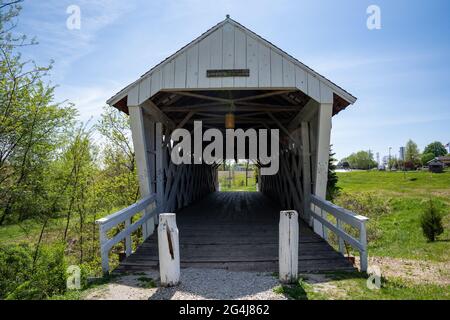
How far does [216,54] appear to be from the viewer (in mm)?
6500

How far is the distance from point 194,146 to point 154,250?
26.2 feet

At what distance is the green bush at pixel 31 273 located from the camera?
6715 mm

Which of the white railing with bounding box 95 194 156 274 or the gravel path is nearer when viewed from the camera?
the gravel path

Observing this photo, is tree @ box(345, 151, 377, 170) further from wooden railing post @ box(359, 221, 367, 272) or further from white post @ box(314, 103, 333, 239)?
wooden railing post @ box(359, 221, 367, 272)

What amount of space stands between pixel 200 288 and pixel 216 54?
180 inches

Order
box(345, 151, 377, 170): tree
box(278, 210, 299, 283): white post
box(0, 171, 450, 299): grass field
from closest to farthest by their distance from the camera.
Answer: box(0, 171, 450, 299): grass field, box(278, 210, 299, 283): white post, box(345, 151, 377, 170): tree

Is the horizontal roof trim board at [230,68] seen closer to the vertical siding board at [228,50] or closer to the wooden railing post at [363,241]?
the vertical siding board at [228,50]

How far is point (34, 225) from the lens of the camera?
10609 mm

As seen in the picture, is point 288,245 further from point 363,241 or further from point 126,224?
point 126,224

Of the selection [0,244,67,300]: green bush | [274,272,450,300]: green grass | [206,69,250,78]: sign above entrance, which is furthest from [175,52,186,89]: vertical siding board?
[0,244,67,300]: green bush

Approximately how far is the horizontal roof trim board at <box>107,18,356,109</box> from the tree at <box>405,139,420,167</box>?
84.8 m

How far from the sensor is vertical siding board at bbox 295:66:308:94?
6371mm
